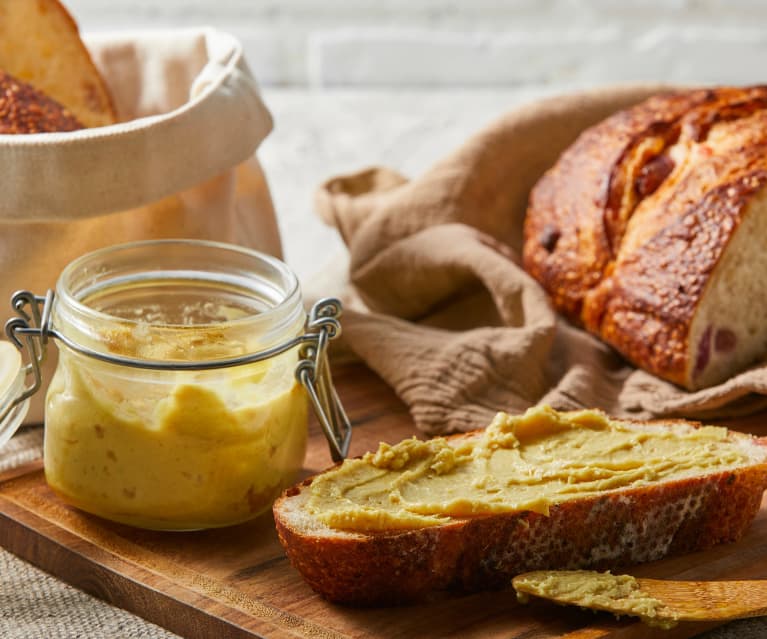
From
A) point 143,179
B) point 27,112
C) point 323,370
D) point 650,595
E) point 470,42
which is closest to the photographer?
point 650,595

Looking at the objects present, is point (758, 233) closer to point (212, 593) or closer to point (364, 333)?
point (364, 333)

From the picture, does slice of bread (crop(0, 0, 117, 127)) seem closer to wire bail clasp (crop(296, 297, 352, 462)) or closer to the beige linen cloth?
the beige linen cloth

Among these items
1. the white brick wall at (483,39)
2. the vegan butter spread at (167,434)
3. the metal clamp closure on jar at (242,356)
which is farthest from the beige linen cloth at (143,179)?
the white brick wall at (483,39)

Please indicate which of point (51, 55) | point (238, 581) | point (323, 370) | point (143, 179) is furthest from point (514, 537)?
point (51, 55)

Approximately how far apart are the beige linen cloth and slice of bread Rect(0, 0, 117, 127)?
0.78ft

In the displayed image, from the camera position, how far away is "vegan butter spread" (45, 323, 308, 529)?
77.4 inches

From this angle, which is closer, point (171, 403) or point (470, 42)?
point (171, 403)

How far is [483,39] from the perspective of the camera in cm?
547

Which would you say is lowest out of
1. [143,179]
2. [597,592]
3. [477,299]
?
[477,299]

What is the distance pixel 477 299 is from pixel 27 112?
1174mm

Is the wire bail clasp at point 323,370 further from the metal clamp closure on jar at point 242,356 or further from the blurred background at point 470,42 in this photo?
the blurred background at point 470,42

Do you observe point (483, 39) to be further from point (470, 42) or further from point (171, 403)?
point (171, 403)

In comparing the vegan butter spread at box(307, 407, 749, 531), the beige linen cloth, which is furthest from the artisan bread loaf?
the beige linen cloth

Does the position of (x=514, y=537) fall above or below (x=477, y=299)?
above
